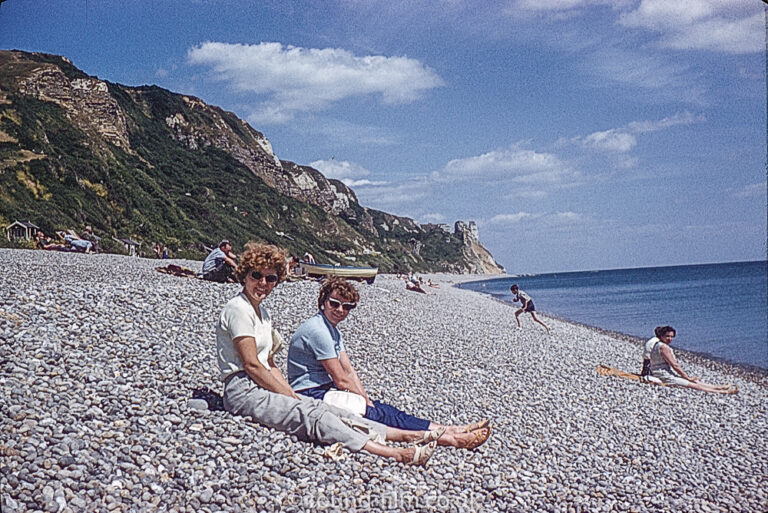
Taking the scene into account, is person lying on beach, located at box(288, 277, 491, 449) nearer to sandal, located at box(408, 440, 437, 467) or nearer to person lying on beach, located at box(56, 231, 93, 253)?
sandal, located at box(408, 440, 437, 467)

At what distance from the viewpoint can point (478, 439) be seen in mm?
5695

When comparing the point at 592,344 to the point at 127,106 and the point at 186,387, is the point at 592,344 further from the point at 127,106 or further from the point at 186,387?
the point at 127,106

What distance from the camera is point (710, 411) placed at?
9.91 meters

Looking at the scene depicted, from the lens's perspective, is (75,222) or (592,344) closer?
(592,344)

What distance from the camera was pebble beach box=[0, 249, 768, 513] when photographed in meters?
4.33

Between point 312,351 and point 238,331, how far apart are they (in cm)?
81

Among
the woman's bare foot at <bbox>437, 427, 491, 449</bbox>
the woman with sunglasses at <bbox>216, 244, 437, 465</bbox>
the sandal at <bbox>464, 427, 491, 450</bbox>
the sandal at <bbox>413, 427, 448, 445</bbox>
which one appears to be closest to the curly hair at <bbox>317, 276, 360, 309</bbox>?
the woman with sunglasses at <bbox>216, 244, 437, 465</bbox>

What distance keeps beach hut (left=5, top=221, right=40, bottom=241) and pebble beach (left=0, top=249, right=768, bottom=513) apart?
14.5 meters

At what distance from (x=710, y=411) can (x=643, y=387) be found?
1.20 m

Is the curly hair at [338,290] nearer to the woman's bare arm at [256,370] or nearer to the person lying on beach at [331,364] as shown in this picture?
the person lying on beach at [331,364]

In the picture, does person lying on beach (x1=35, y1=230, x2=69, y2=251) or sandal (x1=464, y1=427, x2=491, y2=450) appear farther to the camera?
person lying on beach (x1=35, y1=230, x2=69, y2=251)

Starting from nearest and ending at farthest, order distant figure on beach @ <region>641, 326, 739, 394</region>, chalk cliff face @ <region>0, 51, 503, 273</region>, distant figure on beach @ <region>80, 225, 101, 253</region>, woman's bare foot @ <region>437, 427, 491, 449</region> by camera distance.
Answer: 1. woman's bare foot @ <region>437, 427, 491, 449</region>
2. distant figure on beach @ <region>641, 326, 739, 394</region>
3. distant figure on beach @ <region>80, 225, 101, 253</region>
4. chalk cliff face @ <region>0, 51, 503, 273</region>

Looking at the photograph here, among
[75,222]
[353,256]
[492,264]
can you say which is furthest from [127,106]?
[492,264]

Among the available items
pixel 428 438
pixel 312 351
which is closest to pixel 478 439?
pixel 428 438
